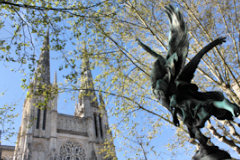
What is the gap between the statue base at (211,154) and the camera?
2.09 metres

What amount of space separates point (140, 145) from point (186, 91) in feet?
35.6

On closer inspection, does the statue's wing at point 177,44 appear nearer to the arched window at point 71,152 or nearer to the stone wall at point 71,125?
the arched window at point 71,152

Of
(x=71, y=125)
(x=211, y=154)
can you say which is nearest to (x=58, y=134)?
(x=71, y=125)

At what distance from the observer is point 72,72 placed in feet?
22.3

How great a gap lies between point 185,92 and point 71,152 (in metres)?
26.4

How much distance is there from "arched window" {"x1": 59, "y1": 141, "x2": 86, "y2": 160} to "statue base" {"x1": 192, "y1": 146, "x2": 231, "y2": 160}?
25.7 metres

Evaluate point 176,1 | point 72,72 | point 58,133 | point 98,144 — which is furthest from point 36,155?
point 176,1

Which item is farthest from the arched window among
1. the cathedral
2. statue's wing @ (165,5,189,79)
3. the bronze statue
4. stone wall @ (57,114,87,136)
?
statue's wing @ (165,5,189,79)

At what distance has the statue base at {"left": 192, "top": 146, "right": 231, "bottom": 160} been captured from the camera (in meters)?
2.09

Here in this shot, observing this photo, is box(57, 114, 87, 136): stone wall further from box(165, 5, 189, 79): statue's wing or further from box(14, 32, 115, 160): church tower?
box(165, 5, 189, 79): statue's wing

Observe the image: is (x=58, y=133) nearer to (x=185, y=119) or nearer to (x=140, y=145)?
(x=140, y=145)

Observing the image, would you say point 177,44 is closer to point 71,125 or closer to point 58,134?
point 58,134

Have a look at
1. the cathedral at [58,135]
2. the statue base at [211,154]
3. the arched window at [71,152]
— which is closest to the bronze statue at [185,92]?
the statue base at [211,154]

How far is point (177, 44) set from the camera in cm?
275
